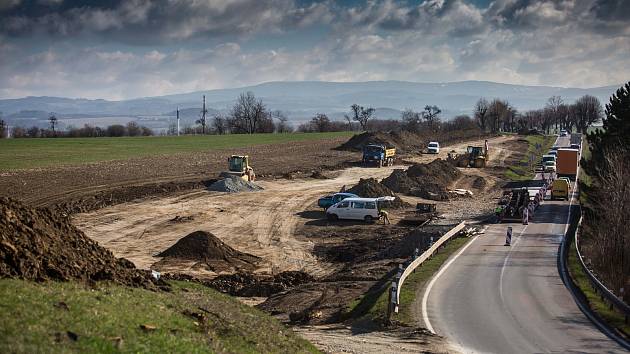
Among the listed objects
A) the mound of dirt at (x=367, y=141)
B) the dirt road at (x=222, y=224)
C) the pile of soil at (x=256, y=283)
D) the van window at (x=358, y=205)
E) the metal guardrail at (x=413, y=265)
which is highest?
the mound of dirt at (x=367, y=141)

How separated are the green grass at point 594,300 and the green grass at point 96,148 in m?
52.1

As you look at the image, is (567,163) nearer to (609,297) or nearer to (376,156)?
(376,156)

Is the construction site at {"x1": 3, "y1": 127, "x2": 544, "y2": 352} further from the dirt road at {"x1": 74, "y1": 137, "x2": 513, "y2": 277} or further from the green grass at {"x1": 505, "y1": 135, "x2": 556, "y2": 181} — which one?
the green grass at {"x1": 505, "y1": 135, "x2": 556, "y2": 181}

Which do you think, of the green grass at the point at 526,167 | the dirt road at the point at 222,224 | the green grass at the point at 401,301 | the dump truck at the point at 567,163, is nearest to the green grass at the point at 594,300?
Answer: the green grass at the point at 401,301

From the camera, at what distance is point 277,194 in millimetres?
57812

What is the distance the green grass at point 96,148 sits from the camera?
247 ft

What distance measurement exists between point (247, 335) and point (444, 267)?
17323mm

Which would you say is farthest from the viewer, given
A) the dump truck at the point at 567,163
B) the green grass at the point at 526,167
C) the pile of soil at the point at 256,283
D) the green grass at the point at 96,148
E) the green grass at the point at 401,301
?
the green grass at the point at 526,167

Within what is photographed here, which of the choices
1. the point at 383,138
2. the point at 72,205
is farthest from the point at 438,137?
the point at 72,205

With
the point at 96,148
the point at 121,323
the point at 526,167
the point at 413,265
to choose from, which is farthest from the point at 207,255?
the point at 96,148

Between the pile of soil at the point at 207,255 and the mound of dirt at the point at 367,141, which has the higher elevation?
the mound of dirt at the point at 367,141

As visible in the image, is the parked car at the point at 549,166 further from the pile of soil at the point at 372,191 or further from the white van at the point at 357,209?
the white van at the point at 357,209

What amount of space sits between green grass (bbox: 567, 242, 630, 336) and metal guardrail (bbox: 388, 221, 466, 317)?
19.4 feet

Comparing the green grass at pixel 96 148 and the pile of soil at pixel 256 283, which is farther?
the green grass at pixel 96 148
